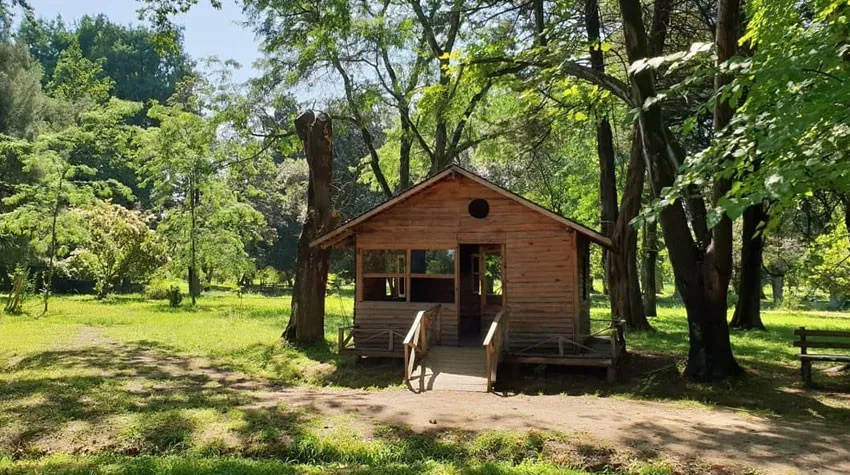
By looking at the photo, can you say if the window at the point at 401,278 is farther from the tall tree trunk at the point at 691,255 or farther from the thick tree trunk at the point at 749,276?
the thick tree trunk at the point at 749,276

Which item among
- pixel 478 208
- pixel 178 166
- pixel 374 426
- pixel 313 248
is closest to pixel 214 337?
pixel 313 248

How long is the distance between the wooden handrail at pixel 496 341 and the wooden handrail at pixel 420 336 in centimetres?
144

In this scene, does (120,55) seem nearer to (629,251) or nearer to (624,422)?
(629,251)

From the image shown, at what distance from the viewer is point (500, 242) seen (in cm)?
1462

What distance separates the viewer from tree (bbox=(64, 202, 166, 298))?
1242 inches

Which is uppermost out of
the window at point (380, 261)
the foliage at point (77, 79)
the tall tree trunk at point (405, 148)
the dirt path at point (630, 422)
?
the foliage at point (77, 79)

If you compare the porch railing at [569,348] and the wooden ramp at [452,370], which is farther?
the porch railing at [569,348]

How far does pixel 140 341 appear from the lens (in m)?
17.4

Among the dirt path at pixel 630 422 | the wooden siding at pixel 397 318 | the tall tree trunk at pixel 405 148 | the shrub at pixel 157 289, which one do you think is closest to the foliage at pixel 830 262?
the wooden siding at pixel 397 318

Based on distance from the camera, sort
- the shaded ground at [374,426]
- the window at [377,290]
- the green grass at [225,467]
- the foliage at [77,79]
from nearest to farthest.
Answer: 1. the green grass at [225,467]
2. the shaded ground at [374,426]
3. the window at [377,290]
4. the foliage at [77,79]

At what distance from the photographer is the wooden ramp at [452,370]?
11.5 metres

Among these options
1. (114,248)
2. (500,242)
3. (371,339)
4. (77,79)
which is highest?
(77,79)

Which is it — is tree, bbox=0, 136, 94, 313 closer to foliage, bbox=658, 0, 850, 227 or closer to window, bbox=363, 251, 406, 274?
window, bbox=363, 251, 406, 274

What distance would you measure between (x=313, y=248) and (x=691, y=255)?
35.0 ft
